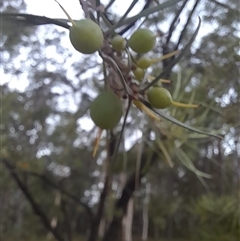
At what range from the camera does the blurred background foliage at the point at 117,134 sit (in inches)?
11.3

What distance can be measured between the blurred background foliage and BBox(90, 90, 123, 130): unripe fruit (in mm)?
35

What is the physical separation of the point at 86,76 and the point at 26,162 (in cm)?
11

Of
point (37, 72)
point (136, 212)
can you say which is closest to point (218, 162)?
point (37, 72)

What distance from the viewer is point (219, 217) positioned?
321 mm

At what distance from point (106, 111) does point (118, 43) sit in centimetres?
2

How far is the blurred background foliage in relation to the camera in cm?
29

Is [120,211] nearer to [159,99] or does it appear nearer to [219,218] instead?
[219,218]

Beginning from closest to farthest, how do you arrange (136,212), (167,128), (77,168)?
(167,128)
(77,168)
(136,212)

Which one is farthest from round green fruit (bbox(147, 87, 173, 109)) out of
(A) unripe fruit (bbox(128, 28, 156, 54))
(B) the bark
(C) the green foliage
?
(B) the bark

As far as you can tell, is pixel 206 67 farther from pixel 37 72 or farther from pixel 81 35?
pixel 81 35

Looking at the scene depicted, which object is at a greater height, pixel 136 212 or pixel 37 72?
pixel 37 72

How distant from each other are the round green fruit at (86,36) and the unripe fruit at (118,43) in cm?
2

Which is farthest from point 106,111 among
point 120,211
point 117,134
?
point 120,211

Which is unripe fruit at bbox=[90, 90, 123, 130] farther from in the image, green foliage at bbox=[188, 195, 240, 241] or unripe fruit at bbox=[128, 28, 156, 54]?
green foliage at bbox=[188, 195, 240, 241]
